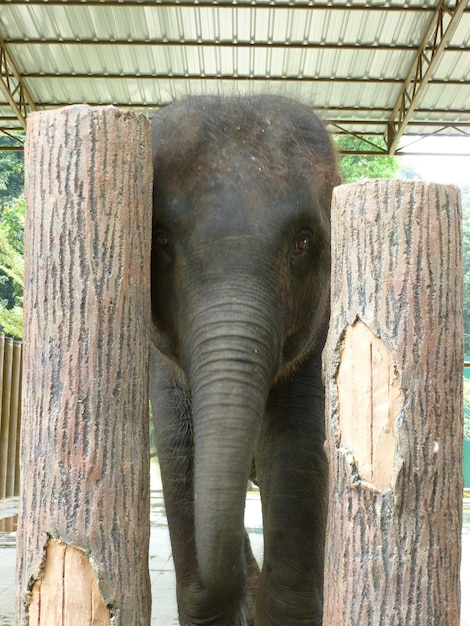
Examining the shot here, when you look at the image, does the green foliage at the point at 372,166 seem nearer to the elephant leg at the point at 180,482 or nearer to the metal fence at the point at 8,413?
the metal fence at the point at 8,413

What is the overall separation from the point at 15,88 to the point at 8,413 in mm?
4445

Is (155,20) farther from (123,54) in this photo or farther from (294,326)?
(294,326)

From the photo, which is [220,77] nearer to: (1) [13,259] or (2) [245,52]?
(2) [245,52]

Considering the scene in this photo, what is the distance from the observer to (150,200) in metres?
2.82

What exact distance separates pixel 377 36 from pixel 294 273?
361 inches

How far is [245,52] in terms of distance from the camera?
11961 mm

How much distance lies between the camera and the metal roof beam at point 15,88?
12227mm

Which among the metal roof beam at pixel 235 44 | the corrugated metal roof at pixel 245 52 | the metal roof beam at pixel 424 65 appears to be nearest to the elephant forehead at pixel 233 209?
the corrugated metal roof at pixel 245 52

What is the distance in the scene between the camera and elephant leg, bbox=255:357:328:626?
369 centimetres

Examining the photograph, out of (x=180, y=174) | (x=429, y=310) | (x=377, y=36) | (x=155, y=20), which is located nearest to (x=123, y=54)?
(x=155, y=20)

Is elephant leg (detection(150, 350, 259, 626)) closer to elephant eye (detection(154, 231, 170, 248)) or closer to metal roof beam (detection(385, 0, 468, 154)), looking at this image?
elephant eye (detection(154, 231, 170, 248))

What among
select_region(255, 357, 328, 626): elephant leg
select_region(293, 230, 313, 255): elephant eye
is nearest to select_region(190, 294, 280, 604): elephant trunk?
select_region(293, 230, 313, 255): elephant eye

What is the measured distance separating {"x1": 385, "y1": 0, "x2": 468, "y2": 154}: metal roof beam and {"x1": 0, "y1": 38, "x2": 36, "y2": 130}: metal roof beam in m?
5.22

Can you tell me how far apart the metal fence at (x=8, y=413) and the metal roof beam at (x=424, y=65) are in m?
6.21
